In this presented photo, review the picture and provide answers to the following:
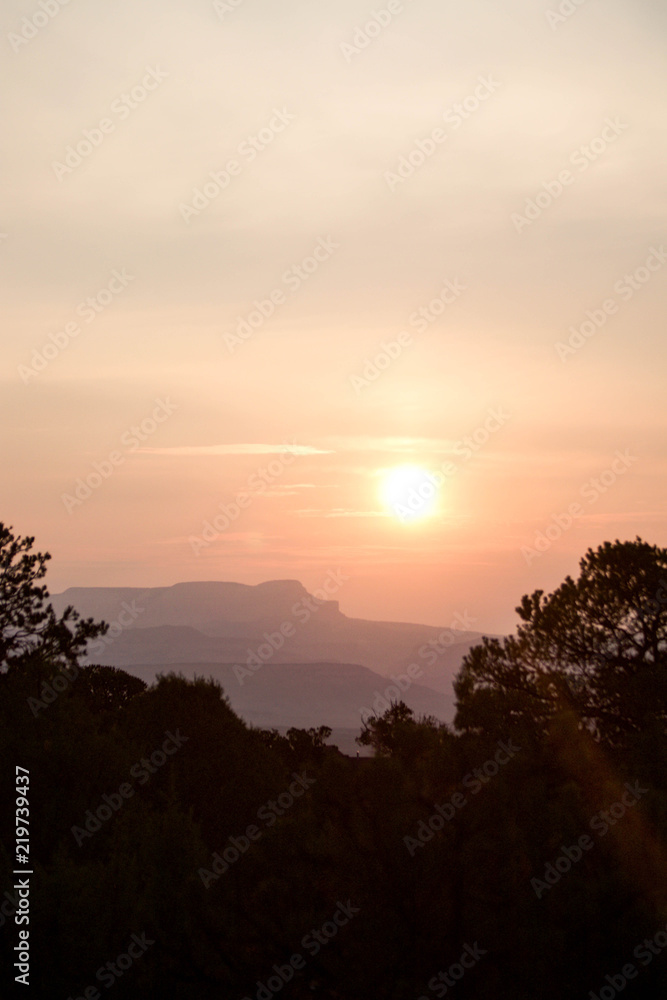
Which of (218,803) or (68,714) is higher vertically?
(68,714)

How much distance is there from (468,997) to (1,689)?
2427 cm

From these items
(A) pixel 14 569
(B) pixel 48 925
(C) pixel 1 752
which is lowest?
(B) pixel 48 925

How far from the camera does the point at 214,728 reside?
1603 inches

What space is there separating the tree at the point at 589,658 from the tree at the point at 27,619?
57.5ft

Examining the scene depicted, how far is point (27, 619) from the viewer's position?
133 ft

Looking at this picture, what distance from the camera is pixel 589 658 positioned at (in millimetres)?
35562

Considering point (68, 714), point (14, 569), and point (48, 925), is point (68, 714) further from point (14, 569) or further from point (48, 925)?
point (48, 925)

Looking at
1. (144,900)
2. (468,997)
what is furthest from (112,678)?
(468,997)

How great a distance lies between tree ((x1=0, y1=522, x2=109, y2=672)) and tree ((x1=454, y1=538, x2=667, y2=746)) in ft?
57.5

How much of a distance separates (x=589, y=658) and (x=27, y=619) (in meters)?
23.5

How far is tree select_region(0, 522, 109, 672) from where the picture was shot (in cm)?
4009

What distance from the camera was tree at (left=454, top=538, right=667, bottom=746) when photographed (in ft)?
108

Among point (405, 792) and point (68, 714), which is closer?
point (405, 792)

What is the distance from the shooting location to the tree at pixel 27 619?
132ft
